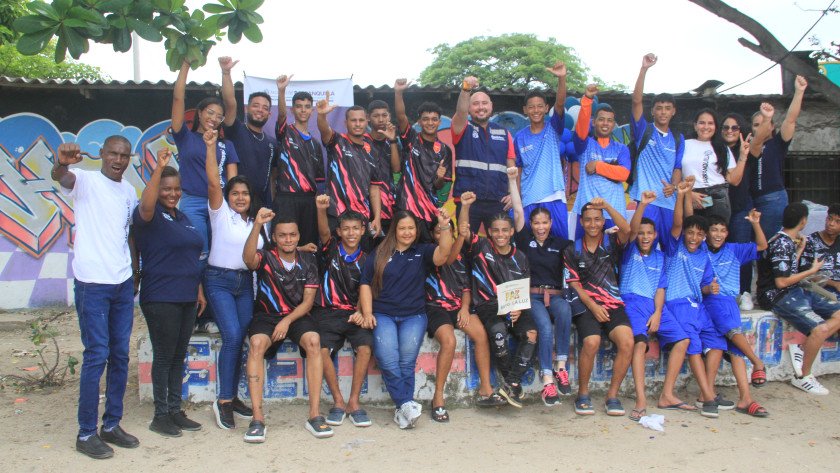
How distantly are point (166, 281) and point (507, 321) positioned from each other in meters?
2.55

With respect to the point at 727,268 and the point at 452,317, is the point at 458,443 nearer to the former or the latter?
the point at 452,317

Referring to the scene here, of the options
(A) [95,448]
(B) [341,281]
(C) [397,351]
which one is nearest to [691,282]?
(C) [397,351]

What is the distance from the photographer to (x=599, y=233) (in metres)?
5.58

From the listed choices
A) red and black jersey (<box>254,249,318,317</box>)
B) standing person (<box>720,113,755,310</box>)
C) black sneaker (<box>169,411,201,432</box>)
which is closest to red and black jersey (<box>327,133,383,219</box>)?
red and black jersey (<box>254,249,318,317</box>)

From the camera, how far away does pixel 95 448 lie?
4.23 meters

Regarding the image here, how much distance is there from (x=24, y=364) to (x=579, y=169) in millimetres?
5579

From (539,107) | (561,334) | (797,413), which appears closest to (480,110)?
(539,107)

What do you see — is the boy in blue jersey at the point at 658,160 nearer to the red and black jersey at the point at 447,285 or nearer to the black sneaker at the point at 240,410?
the red and black jersey at the point at 447,285

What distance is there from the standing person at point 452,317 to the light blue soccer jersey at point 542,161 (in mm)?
980

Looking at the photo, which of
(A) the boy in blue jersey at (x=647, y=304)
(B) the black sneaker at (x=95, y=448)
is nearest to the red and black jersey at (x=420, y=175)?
(A) the boy in blue jersey at (x=647, y=304)

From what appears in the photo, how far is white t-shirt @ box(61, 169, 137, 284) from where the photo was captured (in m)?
4.16

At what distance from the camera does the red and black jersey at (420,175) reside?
577 cm

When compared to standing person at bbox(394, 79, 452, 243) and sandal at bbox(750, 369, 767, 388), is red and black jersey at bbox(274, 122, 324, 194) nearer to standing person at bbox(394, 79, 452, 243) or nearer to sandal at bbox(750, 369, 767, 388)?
standing person at bbox(394, 79, 452, 243)

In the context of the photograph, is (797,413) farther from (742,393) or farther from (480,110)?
(480,110)
